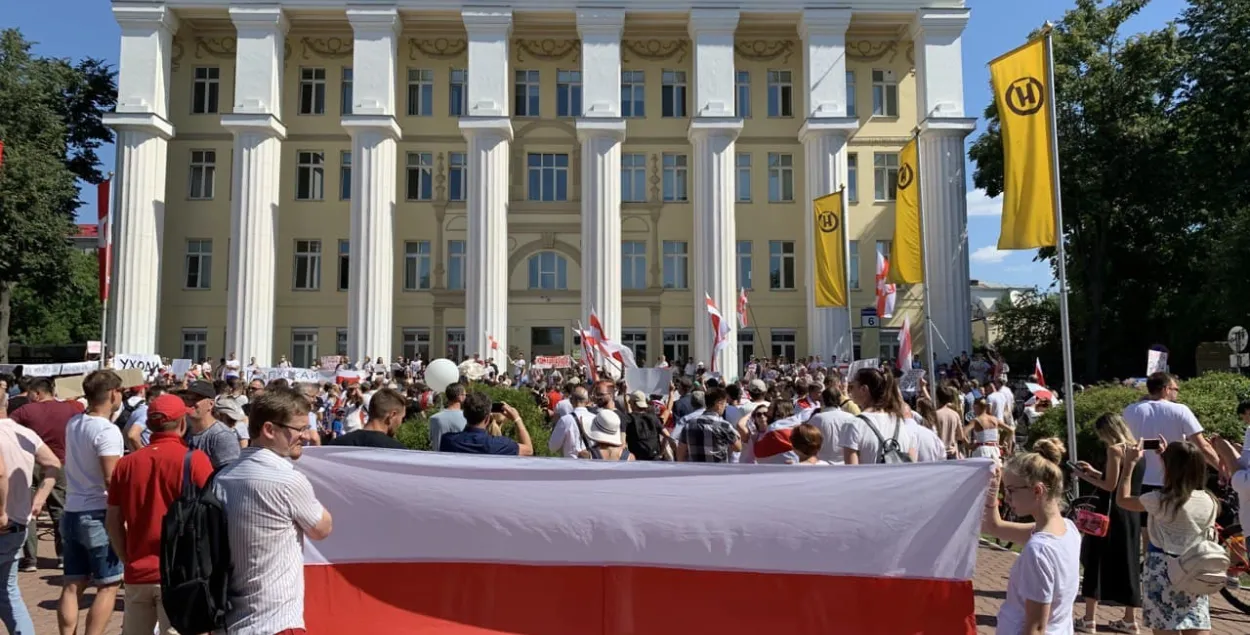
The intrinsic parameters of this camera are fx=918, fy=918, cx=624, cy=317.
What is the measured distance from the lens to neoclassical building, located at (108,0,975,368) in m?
34.4

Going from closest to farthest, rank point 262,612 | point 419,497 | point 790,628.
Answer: point 262,612, point 790,628, point 419,497

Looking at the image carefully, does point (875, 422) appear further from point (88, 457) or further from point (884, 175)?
point (884, 175)

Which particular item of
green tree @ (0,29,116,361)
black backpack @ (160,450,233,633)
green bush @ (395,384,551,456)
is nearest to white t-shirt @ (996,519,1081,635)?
black backpack @ (160,450,233,633)

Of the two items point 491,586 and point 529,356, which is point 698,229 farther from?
point 491,586

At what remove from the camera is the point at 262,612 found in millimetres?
4109

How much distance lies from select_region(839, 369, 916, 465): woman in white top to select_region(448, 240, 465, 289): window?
104 ft

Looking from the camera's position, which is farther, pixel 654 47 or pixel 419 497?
pixel 654 47

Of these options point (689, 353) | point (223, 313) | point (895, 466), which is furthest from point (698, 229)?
point (895, 466)

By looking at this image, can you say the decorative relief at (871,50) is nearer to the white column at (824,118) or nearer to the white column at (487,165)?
the white column at (824,118)

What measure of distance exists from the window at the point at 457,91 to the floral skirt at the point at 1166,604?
3544 cm

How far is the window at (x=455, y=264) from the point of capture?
37.8 metres

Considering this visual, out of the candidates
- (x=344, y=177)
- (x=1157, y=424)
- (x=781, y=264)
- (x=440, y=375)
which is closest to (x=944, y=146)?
(x=781, y=264)

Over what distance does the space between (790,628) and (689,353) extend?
31641mm

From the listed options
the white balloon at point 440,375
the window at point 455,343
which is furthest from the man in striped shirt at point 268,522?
the window at point 455,343
